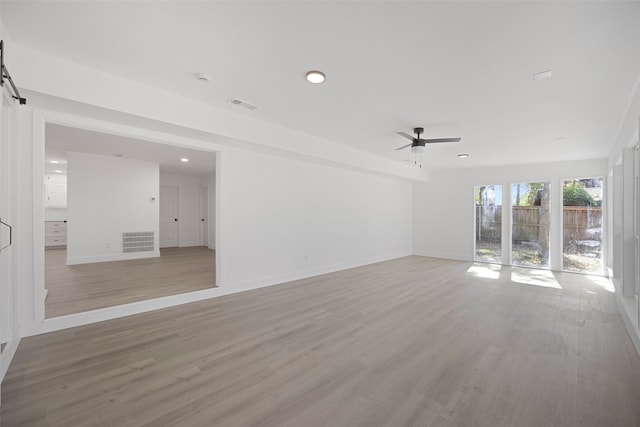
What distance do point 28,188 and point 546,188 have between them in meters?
9.32

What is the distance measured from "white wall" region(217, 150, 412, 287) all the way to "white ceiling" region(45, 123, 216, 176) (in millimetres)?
2074

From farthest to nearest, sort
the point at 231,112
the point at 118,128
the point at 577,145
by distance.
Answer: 1. the point at 577,145
2. the point at 231,112
3. the point at 118,128

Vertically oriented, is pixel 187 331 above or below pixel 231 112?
below

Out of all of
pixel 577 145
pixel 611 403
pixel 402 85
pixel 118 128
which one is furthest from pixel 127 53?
pixel 577 145

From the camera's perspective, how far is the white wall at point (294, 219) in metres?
4.48

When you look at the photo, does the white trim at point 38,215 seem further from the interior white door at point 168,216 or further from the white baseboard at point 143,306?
the interior white door at point 168,216

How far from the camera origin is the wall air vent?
23.6 ft

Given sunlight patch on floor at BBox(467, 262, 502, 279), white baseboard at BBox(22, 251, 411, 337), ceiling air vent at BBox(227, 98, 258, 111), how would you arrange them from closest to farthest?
white baseboard at BBox(22, 251, 411, 337)
ceiling air vent at BBox(227, 98, 258, 111)
sunlight patch on floor at BBox(467, 262, 502, 279)

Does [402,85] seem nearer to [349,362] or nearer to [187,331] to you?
[349,362]

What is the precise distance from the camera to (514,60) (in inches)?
97.7

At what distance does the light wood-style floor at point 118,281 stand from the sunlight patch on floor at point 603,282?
6858mm

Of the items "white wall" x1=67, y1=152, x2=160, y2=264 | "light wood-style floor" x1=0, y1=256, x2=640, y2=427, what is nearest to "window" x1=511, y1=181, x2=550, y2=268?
"light wood-style floor" x1=0, y1=256, x2=640, y2=427

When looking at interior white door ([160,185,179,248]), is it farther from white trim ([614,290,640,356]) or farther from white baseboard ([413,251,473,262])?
white trim ([614,290,640,356])

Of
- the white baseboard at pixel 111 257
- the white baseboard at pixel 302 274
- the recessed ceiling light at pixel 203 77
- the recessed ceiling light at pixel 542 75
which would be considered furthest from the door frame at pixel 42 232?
the white baseboard at pixel 111 257
